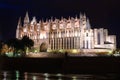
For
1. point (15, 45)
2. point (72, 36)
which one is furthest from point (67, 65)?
point (72, 36)

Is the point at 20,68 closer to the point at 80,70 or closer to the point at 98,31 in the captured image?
the point at 80,70

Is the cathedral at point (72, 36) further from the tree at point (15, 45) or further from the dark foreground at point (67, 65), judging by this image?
the dark foreground at point (67, 65)

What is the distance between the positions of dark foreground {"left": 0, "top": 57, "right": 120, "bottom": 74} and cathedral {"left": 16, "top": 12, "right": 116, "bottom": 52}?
6452cm

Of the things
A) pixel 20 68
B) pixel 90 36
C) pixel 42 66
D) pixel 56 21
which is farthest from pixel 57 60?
pixel 56 21

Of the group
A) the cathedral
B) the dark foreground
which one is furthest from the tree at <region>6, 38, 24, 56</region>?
the dark foreground

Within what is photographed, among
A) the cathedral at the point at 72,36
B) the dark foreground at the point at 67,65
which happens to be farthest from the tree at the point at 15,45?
the dark foreground at the point at 67,65

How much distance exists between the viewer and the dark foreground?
5259 cm

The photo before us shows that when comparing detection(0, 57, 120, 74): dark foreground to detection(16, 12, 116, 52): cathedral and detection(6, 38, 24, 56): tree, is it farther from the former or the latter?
detection(16, 12, 116, 52): cathedral

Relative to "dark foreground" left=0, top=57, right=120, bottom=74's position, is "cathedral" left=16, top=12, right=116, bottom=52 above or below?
above

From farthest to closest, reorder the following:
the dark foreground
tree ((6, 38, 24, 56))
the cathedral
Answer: the cathedral, tree ((6, 38, 24, 56)), the dark foreground

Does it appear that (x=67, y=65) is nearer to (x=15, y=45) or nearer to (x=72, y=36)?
(x=15, y=45)

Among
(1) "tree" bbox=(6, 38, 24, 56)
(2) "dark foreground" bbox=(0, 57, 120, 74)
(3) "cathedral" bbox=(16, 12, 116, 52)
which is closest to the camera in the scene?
(2) "dark foreground" bbox=(0, 57, 120, 74)

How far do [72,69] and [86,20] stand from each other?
7779 centimetres

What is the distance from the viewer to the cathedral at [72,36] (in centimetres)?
12694
